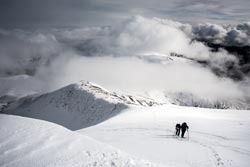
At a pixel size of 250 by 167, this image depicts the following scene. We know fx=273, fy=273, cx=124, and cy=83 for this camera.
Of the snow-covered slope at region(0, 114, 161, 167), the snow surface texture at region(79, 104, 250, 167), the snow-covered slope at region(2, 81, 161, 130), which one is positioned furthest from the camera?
the snow-covered slope at region(2, 81, 161, 130)

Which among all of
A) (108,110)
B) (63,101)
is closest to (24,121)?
(108,110)

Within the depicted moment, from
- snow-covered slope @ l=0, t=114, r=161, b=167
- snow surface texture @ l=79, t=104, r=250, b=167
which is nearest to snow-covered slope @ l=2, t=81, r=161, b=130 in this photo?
snow surface texture @ l=79, t=104, r=250, b=167

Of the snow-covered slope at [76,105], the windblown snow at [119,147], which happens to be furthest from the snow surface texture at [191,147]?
the snow-covered slope at [76,105]

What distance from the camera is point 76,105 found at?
12331 cm

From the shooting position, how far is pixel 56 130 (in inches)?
684

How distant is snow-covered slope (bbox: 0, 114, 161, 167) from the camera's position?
13.9m

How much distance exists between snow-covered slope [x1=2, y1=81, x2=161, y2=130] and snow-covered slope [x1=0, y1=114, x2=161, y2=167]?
71.8 metres

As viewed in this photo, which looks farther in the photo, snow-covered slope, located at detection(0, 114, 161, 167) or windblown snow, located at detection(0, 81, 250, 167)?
windblown snow, located at detection(0, 81, 250, 167)

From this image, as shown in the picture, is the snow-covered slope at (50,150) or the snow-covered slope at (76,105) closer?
the snow-covered slope at (50,150)

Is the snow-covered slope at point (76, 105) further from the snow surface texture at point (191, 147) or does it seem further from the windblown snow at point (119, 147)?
the windblown snow at point (119, 147)

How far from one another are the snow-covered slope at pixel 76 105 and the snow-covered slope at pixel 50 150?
236ft

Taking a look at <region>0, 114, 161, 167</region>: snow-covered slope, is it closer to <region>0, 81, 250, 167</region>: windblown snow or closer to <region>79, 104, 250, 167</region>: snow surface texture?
<region>0, 81, 250, 167</region>: windblown snow

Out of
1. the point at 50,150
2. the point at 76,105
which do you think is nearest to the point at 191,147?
the point at 50,150

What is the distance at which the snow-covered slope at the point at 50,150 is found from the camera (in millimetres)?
13883
